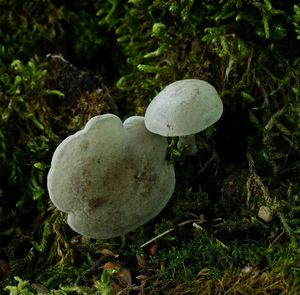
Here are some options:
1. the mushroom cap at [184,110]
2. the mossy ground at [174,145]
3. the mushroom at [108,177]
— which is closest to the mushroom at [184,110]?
the mushroom cap at [184,110]

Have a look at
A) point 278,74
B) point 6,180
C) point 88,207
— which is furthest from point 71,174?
point 278,74

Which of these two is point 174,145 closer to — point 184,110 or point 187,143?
point 187,143

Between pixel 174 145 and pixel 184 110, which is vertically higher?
pixel 184 110

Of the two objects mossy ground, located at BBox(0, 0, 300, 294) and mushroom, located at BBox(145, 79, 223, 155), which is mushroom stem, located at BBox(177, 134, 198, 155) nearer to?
mossy ground, located at BBox(0, 0, 300, 294)

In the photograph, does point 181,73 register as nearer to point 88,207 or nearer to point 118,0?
point 118,0

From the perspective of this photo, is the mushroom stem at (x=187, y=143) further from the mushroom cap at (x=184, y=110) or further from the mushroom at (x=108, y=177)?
the mushroom cap at (x=184, y=110)

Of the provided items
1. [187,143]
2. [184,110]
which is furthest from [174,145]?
[184,110]
